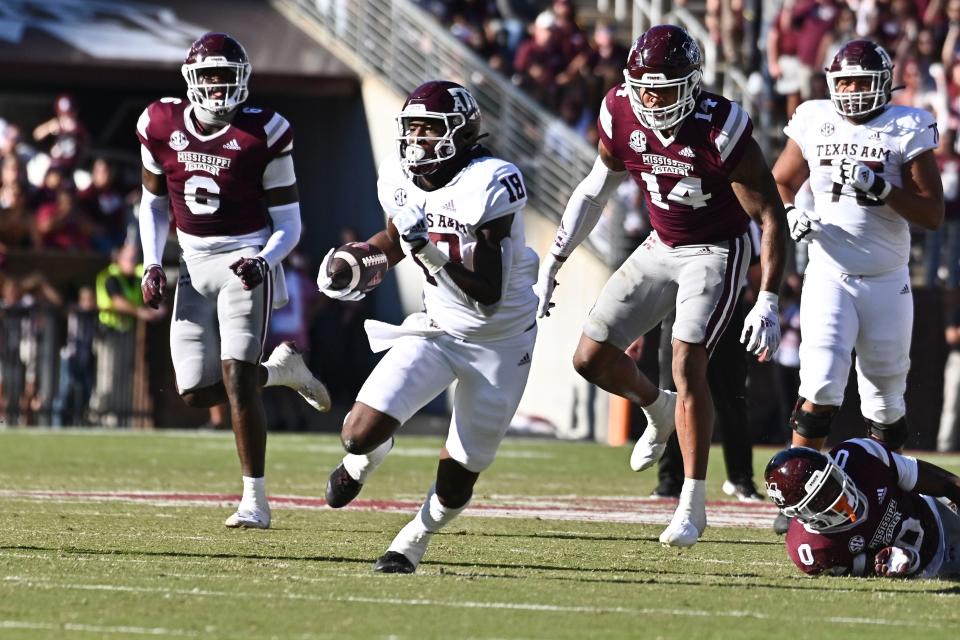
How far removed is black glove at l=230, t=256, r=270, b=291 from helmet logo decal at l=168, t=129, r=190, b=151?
0.70 meters

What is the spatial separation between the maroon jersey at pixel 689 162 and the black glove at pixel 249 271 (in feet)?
5.09

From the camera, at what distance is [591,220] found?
7938 mm

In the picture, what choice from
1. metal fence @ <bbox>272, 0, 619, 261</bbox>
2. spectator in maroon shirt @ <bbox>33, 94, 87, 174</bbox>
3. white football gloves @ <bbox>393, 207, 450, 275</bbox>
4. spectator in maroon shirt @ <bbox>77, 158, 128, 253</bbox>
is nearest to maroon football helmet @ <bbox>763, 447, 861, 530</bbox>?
white football gloves @ <bbox>393, 207, 450, 275</bbox>

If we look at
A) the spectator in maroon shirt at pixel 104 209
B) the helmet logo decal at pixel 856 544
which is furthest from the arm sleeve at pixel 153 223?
the spectator in maroon shirt at pixel 104 209

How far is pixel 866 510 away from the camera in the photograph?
20.6ft

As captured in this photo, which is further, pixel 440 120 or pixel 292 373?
pixel 292 373

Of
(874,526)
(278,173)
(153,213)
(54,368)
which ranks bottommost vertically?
(54,368)

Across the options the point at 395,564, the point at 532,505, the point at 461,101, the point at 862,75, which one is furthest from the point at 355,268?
the point at 532,505

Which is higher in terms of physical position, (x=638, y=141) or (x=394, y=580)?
(x=638, y=141)

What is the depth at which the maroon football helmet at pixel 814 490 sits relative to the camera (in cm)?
617

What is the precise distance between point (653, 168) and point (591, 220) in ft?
1.99

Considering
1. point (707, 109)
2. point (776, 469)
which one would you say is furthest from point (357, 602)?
point (707, 109)

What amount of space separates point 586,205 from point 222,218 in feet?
5.27

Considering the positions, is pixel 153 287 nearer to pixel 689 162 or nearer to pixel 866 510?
→ pixel 689 162
